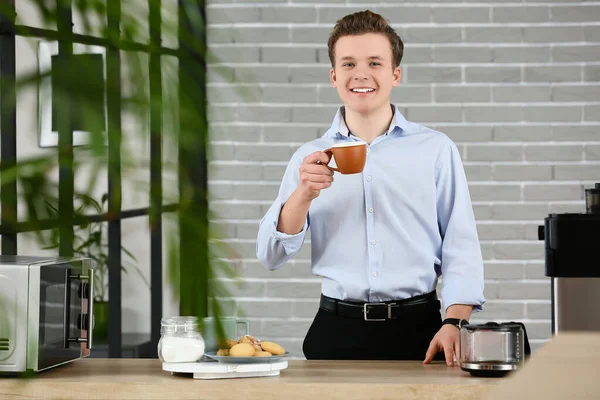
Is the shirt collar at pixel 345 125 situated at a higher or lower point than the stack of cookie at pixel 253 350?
higher

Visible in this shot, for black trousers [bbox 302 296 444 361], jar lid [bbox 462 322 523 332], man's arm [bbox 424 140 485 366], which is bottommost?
black trousers [bbox 302 296 444 361]

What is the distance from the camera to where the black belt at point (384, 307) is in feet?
7.75

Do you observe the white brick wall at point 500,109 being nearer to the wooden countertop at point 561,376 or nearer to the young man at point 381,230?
the young man at point 381,230

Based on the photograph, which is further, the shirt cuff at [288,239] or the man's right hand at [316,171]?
the shirt cuff at [288,239]

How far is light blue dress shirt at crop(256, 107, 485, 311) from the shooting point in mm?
2410

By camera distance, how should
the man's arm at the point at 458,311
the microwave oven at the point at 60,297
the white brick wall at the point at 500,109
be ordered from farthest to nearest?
the white brick wall at the point at 500,109
the man's arm at the point at 458,311
the microwave oven at the point at 60,297

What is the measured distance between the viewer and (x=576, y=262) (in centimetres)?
223

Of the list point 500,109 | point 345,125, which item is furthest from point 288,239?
point 500,109

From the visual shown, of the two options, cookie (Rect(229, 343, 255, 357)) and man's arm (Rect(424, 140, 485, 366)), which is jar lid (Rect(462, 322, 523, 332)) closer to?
cookie (Rect(229, 343, 255, 357))

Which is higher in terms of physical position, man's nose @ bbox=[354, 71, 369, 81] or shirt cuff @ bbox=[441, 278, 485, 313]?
man's nose @ bbox=[354, 71, 369, 81]

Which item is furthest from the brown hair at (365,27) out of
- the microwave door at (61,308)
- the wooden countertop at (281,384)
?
the microwave door at (61,308)

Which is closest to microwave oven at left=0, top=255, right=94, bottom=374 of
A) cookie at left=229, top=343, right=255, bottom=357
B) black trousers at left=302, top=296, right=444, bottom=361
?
cookie at left=229, top=343, right=255, bottom=357

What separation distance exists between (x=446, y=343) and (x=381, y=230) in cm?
54

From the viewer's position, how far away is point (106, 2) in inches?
8.9
